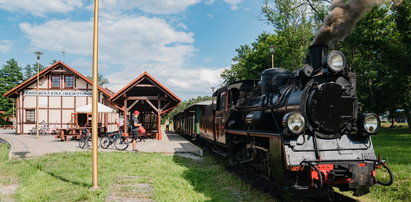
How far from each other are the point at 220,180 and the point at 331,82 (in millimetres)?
4007

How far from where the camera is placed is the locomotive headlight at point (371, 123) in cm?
560

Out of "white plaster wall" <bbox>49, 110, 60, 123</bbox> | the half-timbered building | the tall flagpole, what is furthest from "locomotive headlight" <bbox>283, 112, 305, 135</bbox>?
"white plaster wall" <bbox>49, 110, 60, 123</bbox>

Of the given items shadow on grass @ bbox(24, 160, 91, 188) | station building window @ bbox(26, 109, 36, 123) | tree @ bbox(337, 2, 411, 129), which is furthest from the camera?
station building window @ bbox(26, 109, 36, 123)

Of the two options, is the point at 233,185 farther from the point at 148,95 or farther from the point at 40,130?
the point at 40,130

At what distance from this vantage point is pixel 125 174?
8234 millimetres

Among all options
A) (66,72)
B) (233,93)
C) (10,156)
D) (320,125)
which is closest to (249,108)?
(233,93)

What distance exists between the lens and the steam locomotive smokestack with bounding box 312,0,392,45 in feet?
24.1

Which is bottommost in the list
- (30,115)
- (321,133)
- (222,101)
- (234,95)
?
(321,133)

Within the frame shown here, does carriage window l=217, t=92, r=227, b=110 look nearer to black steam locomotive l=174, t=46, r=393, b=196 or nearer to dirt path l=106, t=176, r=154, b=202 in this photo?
black steam locomotive l=174, t=46, r=393, b=196

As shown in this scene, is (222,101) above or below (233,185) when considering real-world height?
above

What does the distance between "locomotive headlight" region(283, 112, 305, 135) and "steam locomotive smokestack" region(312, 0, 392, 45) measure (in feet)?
8.90

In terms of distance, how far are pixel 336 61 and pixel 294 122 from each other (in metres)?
1.44

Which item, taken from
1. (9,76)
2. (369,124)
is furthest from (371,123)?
(9,76)

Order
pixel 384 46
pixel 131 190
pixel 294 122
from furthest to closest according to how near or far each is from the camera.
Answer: pixel 384 46 → pixel 131 190 → pixel 294 122
